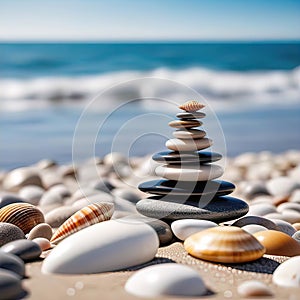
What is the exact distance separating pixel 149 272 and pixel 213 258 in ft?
1.24

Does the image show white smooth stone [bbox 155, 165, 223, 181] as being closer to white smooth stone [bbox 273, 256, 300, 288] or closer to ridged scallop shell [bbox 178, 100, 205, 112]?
ridged scallop shell [bbox 178, 100, 205, 112]

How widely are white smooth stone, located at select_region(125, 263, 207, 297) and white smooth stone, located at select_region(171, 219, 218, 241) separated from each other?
1.90 feet

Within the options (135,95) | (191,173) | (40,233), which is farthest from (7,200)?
(135,95)

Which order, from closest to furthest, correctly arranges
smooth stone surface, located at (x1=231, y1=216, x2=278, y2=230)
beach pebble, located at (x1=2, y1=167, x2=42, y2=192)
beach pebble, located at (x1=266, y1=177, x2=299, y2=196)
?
smooth stone surface, located at (x1=231, y1=216, x2=278, y2=230)
beach pebble, located at (x1=266, y1=177, x2=299, y2=196)
beach pebble, located at (x1=2, y1=167, x2=42, y2=192)

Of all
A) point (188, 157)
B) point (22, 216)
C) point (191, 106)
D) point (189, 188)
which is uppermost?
point (191, 106)

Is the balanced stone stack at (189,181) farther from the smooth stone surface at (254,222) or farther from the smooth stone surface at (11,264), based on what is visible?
the smooth stone surface at (11,264)

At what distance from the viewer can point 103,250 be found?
6.57ft

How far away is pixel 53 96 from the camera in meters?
14.3

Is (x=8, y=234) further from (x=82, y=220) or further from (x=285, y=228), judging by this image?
(x=285, y=228)

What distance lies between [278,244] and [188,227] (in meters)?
0.41

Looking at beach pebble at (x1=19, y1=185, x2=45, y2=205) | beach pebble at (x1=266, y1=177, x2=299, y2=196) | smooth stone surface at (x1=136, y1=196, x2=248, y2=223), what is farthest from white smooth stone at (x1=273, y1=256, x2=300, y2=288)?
beach pebble at (x1=19, y1=185, x2=45, y2=205)

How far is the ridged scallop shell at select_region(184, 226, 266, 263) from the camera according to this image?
6.63 ft

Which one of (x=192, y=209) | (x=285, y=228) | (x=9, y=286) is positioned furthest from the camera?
(x=285, y=228)

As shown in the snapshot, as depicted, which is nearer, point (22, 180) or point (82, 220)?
point (82, 220)
